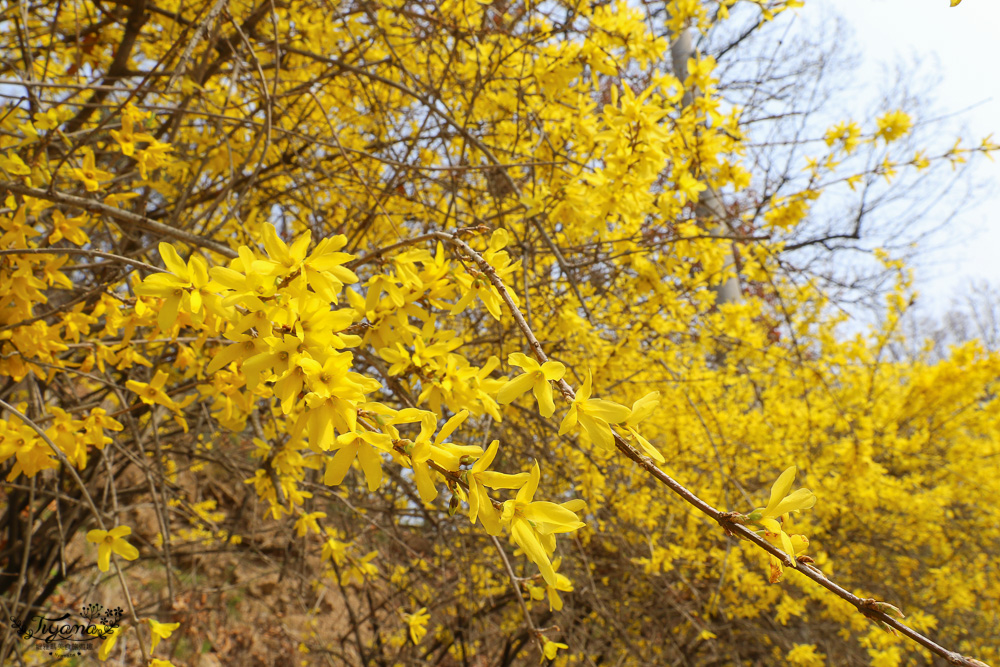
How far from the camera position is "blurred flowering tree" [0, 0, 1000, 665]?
3.04ft

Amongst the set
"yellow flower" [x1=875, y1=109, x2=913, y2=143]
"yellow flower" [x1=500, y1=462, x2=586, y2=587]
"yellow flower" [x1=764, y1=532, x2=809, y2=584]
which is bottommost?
"yellow flower" [x1=500, y1=462, x2=586, y2=587]

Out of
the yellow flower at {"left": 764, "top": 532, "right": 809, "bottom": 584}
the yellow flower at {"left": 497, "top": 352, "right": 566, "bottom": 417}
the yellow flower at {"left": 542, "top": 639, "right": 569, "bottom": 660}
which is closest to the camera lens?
the yellow flower at {"left": 764, "top": 532, "right": 809, "bottom": 584}

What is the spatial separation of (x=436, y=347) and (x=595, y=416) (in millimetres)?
479

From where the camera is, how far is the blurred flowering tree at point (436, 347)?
0.93m

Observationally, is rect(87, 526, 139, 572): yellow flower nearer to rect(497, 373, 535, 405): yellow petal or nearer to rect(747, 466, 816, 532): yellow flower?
rect(497, 373, 535, 405): yellow petal

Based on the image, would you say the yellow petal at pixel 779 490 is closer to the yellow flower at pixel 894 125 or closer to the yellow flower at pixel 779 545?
the yellow flower at pixel 779 545

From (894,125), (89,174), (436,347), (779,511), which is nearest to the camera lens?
(779,511)

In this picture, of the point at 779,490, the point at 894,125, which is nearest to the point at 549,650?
the point at 779,490

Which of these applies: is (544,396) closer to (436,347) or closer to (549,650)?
(436,347)

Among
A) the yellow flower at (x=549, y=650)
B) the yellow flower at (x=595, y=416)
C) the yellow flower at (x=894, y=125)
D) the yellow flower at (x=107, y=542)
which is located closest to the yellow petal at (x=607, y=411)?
the yellow flower at (x=595, y=416)

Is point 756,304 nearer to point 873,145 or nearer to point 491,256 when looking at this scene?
point 873,145

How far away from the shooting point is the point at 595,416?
0.85 m

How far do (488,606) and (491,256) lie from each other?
10.6 feet

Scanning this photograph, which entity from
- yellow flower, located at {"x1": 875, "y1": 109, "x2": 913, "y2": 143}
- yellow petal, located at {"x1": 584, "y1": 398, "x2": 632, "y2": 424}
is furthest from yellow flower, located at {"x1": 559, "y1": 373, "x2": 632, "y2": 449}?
yellow flower, located at {"x1": 875, "y1": 109, "x2": 913, "y2": 143}
